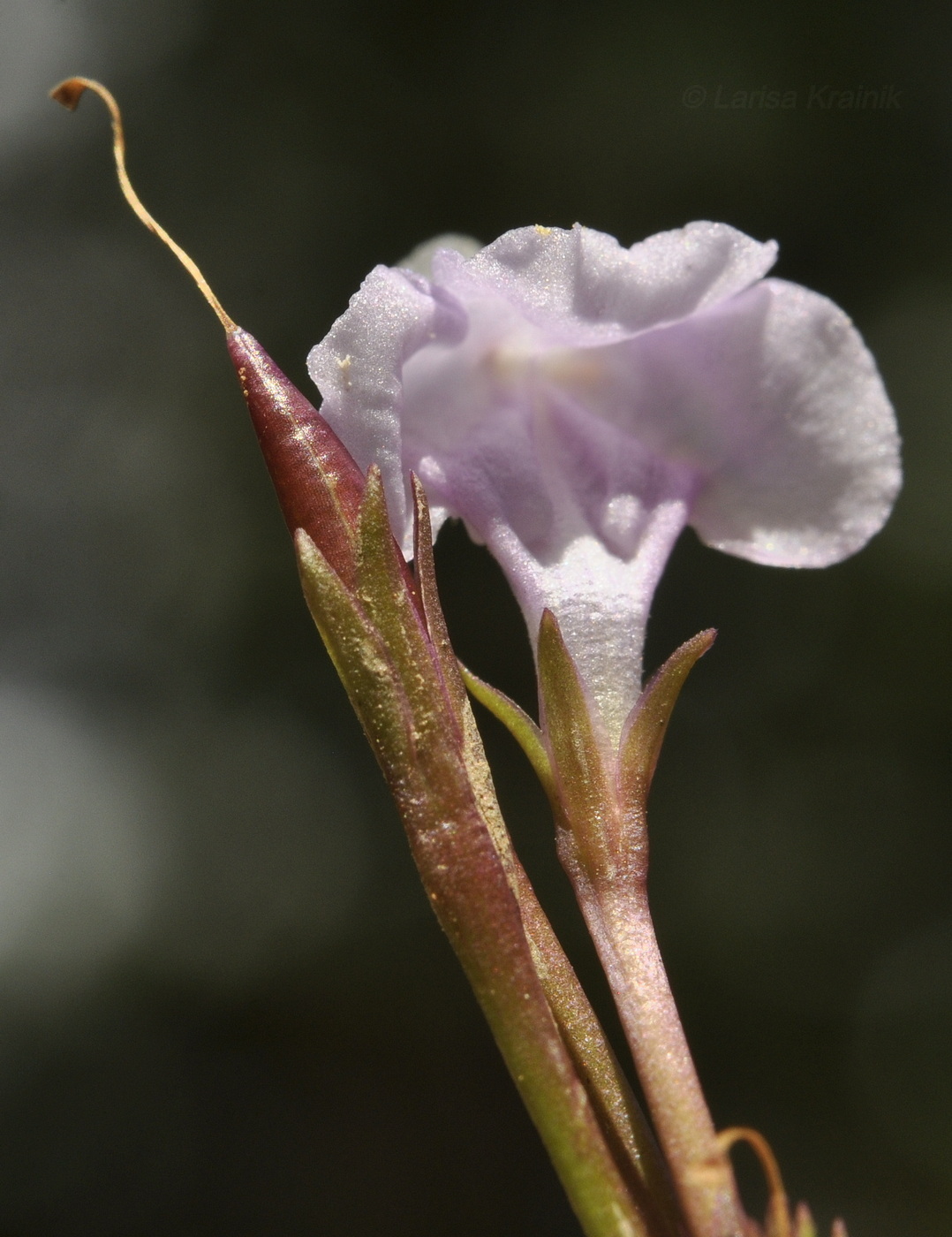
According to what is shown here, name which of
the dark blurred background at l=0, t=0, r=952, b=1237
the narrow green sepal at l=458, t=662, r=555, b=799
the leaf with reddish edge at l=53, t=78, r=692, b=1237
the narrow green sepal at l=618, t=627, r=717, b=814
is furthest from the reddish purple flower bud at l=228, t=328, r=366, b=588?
the dark blurred background at l=0, t=0, r=952, b=1237

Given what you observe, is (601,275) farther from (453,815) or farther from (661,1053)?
(661,1053)

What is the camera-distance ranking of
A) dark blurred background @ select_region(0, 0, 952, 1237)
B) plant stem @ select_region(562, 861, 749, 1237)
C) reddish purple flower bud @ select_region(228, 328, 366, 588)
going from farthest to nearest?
dark blurred background @ select_region(0, 0, 952, 1237) → reddish purple flower bud @ select_region(228, 328, 366, 588) → plant stem @ select_region(562, 861, 749, 1237)

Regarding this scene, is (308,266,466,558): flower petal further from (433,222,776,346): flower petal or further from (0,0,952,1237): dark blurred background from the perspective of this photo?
(0,0,952,1237): dark blurred background

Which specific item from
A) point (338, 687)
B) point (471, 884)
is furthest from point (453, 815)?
point (338, 687)

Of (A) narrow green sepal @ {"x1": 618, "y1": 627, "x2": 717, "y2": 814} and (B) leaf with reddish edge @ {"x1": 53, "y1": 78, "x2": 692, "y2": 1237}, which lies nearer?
(B) leaf with reddish edge @ {"x1": 53, "y1": 78, "x2": 692, "y2": 1237}

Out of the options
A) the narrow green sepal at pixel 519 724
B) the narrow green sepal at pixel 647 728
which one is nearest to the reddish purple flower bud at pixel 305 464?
the narrow green sepal at pixel 519 724

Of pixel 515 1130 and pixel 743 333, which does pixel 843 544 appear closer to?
pixel 743 333

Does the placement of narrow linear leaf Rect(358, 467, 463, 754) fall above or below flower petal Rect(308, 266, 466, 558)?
below
